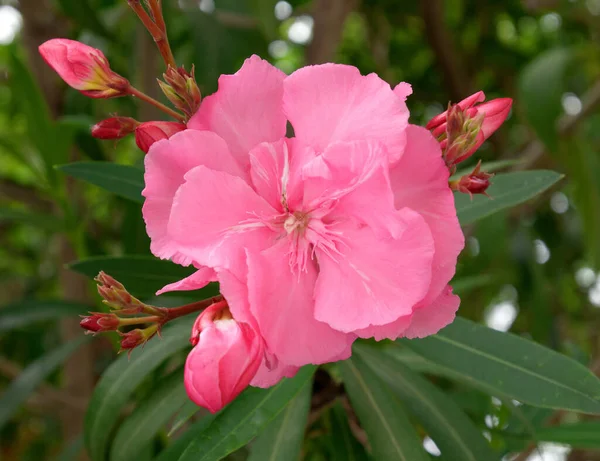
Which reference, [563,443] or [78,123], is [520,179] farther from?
[78,123]

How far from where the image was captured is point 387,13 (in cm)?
237

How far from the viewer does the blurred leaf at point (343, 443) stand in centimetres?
92

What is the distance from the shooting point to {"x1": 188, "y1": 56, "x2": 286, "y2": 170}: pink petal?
1.94 ft

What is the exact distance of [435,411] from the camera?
0.86 meters

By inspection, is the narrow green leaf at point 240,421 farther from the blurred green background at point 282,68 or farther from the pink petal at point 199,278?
the blurred green background at point 282,68

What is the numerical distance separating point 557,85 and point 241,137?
3.61 feet

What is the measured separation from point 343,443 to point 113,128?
0.58 m

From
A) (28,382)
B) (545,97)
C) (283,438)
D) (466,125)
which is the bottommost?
(28,382)

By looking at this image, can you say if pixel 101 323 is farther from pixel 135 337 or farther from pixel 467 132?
pixel 467 132

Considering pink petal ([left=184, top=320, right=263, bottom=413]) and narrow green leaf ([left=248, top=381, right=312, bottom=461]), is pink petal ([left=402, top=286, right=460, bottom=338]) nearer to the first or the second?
pink petal ([left=184, top=320, right=263, bottom=413])

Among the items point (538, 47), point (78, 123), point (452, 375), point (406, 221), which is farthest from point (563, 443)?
point (538, 47)

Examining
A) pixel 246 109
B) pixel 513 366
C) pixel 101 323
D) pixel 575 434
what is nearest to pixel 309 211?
pixel 246 109

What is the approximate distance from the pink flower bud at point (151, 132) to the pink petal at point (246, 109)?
0.11 feet

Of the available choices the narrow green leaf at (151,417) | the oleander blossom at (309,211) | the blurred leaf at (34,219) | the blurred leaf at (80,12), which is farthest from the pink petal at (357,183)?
the blurred leaf at (80,12)
